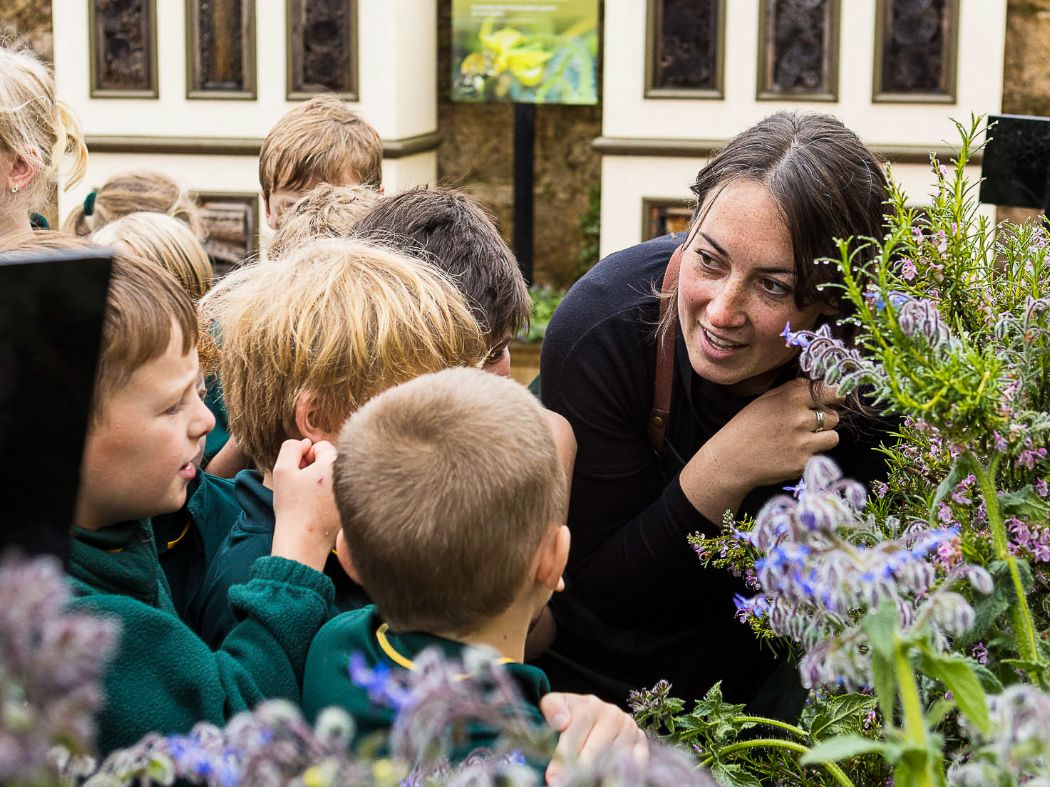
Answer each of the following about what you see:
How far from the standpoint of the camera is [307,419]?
165 centimetres

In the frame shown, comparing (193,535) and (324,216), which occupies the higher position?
(324,216)

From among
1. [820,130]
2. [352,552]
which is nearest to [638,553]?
[820,130]

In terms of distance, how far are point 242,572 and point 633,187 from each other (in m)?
5.65

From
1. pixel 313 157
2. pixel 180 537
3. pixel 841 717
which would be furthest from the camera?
pixel 313 157

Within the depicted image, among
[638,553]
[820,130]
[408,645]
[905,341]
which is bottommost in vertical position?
[638,553]

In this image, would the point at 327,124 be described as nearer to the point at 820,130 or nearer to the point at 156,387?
the point at 820,130

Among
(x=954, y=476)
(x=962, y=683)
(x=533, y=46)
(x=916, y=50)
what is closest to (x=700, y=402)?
(x=954, y=476)

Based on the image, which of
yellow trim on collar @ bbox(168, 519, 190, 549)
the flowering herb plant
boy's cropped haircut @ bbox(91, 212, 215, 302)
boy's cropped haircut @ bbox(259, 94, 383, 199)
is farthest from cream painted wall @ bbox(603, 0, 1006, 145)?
the flowering herb plant

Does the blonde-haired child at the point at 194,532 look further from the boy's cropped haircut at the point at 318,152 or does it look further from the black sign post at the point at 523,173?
the black sign post at the point at 523,173

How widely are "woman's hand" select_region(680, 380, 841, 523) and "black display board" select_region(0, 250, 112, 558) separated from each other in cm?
118

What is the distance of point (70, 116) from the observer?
Result: 9.14 ft

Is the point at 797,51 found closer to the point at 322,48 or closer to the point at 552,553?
the point at 322,48

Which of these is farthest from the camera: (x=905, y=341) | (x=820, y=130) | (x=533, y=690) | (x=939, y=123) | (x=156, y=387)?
(x=939, y=123)

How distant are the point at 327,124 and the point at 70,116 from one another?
0.77 metres
